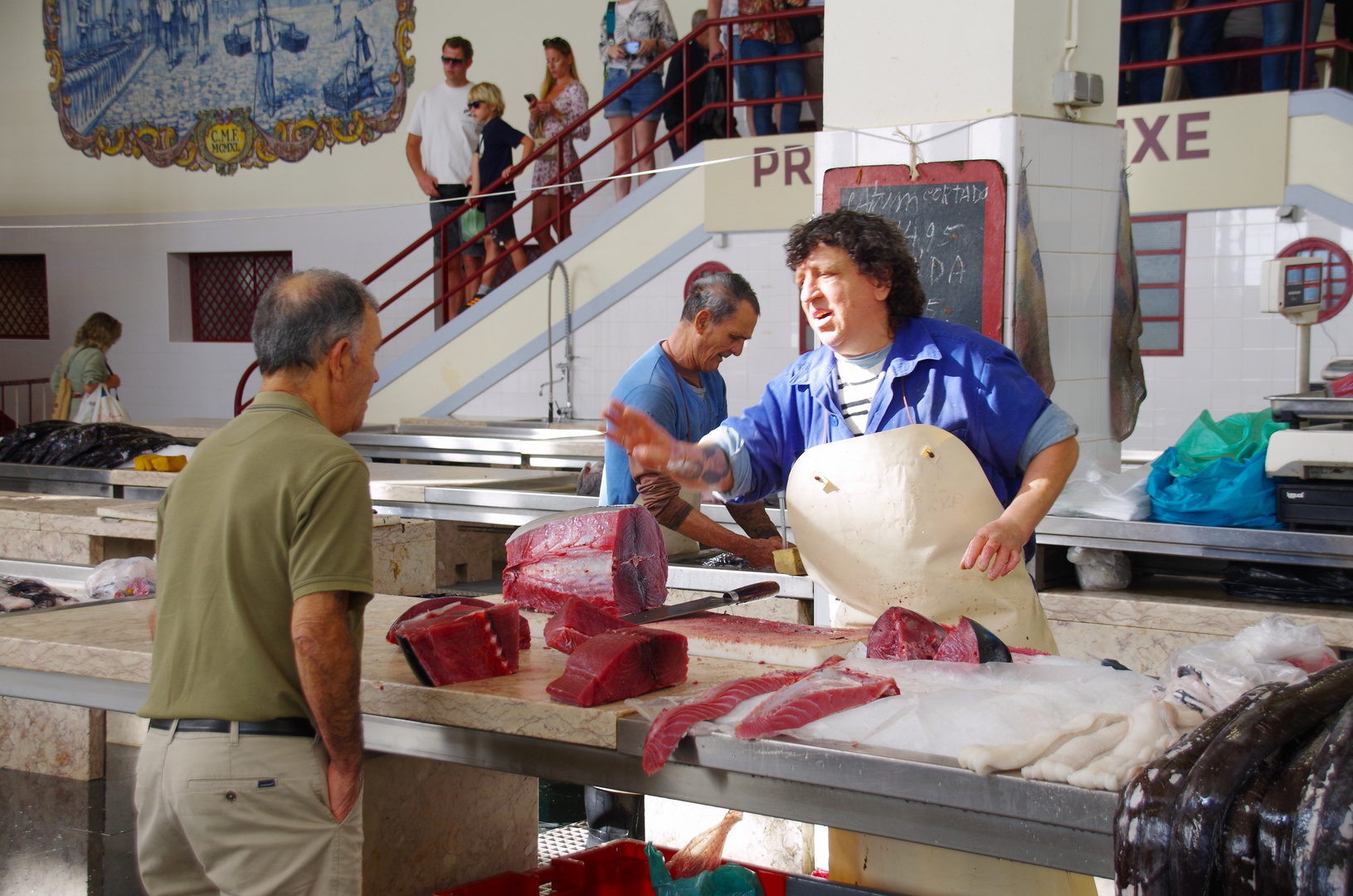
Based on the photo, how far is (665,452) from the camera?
3258 mm

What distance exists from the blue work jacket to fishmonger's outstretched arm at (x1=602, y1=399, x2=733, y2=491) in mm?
275

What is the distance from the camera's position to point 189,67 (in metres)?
15.6

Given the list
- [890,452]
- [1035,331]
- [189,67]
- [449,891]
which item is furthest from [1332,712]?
[189,67]

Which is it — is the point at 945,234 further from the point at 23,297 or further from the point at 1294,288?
the point at 23,297

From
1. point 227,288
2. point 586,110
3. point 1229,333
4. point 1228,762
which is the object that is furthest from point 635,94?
point 1228,762

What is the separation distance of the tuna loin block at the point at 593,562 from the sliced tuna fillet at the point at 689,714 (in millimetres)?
801

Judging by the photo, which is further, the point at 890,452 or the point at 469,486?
the point at 469,486

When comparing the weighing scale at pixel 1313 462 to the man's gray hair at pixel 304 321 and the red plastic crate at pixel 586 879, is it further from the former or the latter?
the man's gray hair at pixel 304 321

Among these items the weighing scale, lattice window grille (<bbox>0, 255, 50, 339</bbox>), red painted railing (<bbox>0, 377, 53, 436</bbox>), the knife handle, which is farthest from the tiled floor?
lattice window grille (<bbox>0, 255, 50, 339</bbox>)

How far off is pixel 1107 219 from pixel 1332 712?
142 inches

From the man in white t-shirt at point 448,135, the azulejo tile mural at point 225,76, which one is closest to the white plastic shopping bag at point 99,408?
the man in white t-shirt at point 448,135

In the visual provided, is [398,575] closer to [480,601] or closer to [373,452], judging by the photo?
[480,601]

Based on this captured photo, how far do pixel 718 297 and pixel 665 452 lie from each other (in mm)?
1121

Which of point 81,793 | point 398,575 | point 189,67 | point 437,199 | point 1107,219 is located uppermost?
point 189,67
